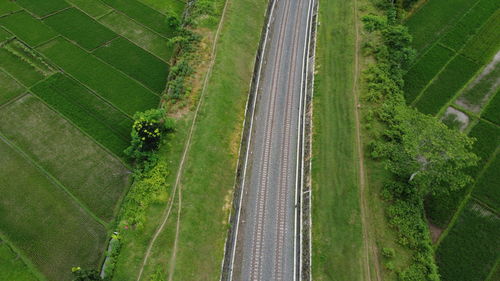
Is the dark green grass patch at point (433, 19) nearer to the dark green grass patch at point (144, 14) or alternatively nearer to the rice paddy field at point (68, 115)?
the rice paddy field at point (68, 115)

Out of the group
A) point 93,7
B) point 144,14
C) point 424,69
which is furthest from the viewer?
point 93,7

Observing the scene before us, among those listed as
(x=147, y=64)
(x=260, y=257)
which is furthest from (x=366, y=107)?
(x=147, y=64)

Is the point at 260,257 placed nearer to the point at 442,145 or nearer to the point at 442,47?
the point at 442,145

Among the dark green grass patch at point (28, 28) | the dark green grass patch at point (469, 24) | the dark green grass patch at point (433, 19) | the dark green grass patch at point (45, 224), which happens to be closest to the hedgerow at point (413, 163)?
the dark green grass patch at point (433, 19)

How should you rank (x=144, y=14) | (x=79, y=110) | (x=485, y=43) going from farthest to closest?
(x=144, y=14) → (x=485, y=43) → (x=79, y=110)

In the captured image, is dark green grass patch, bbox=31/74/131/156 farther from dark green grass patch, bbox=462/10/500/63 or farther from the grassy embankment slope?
dark green grass patch, bbox=462/10/500/63

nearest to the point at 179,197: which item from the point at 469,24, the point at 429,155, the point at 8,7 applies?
the point at 429,155

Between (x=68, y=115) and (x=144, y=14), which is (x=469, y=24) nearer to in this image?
(x=144, y=14)

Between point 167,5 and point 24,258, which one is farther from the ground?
point 167,5
